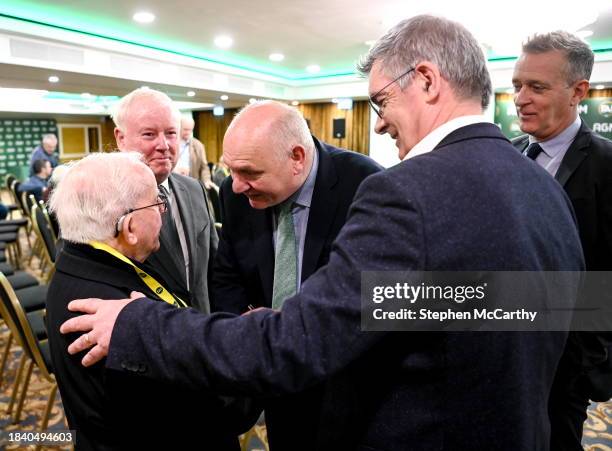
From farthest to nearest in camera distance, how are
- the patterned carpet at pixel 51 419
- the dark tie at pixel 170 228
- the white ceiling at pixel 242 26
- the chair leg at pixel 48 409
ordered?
the white ceiling at pixel 242 26
the patterned carpet at pixel 51 419
the chair leg at pixel 48 409
the dark tie at pixel 170 228

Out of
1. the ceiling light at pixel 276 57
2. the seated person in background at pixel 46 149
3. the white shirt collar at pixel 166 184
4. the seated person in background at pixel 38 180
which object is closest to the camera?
the white shirt collar at pixel 166 184

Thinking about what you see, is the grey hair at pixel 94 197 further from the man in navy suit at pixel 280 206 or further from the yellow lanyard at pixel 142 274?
the man in navy suit at pixel 280 206

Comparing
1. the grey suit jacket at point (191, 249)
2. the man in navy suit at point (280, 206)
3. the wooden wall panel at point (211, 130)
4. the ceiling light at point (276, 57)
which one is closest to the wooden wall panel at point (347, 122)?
the wooden wall panel at point (211, 130)

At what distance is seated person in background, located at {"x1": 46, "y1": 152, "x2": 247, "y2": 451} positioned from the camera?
0.99 m

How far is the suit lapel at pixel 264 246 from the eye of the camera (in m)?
1.44

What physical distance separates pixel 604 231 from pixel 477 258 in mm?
960

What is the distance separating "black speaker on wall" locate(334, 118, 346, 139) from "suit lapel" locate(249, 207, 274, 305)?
11.6m

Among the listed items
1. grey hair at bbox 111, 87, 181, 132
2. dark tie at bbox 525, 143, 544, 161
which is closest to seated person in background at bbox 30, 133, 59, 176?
grey hair at bbox 111, 87, 181, 132

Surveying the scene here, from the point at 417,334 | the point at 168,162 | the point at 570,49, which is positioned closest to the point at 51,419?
the point at 168,162

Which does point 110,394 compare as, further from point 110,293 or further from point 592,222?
point 592,222

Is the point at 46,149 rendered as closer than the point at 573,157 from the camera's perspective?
No

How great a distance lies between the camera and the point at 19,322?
2.16m

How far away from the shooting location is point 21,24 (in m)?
5.93

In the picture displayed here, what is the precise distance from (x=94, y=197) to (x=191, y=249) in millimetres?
729
